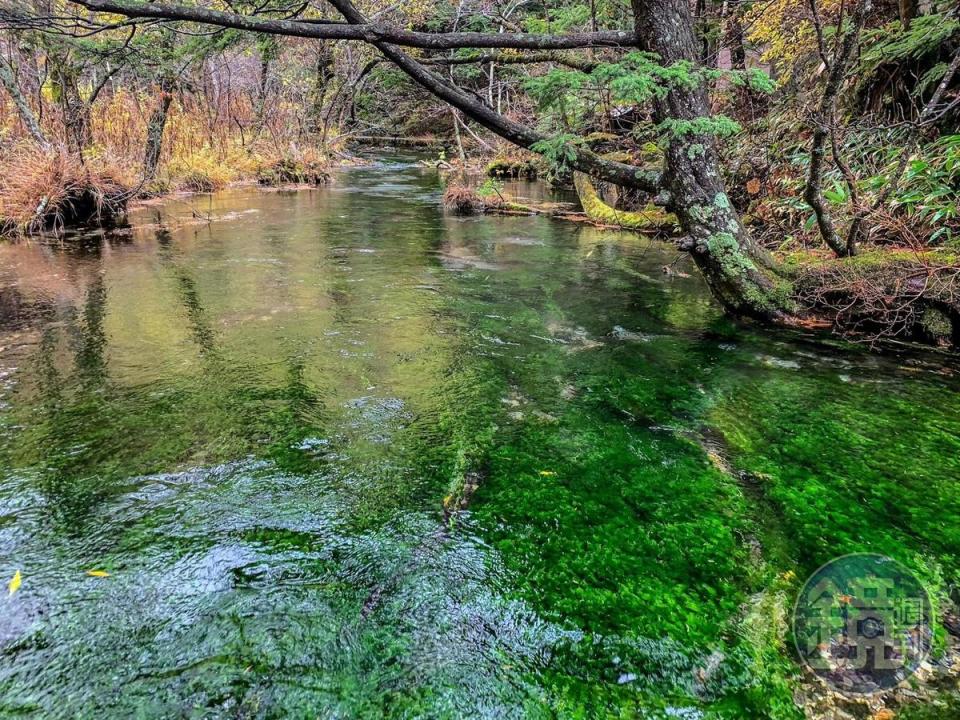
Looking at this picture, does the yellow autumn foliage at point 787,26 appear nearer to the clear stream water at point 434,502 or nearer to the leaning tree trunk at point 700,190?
the leaning tree trunk at point 700,190

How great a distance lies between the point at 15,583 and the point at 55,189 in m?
8.24

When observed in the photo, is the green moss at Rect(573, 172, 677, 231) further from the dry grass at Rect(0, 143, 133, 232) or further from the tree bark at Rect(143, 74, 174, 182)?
the tree bark at Rect(143, 74, 174, 182)

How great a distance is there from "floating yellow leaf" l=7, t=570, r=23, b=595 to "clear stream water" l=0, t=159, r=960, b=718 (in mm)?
22

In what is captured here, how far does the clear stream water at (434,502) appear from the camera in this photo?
1.80 m

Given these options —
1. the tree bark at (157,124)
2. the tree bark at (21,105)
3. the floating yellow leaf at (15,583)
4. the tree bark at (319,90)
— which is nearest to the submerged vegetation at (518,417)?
the floating yellow leaf at (15,583)

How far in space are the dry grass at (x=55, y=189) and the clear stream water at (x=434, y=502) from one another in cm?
390

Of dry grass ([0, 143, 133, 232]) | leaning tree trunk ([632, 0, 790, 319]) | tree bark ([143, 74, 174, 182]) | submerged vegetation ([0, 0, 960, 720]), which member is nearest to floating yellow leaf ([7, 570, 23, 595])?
submerged vegetation ([0, 0, 960, 720])

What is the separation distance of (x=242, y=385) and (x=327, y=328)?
115 centimetres

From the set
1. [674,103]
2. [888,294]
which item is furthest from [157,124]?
[888,294]

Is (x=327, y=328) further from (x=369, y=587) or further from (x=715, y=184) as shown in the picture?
(x=715, y=184)

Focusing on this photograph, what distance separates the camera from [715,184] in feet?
14.8

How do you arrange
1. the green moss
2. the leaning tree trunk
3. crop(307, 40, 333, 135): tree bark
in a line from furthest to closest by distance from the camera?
crop(307, 40, 333, 135): tree bark
the green moss
the leaning tree trunk

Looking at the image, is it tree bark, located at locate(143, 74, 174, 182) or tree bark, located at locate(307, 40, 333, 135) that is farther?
tree bark, located at locate(307, 40, 333, 135)

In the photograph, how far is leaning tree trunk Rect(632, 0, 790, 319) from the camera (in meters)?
4.29
